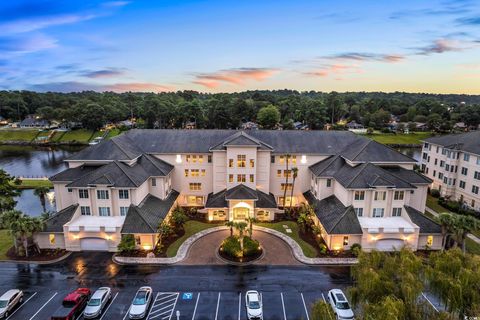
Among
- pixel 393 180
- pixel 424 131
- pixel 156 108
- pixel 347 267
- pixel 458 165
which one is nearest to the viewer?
pixel 347 267

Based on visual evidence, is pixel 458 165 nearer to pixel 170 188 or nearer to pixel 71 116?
pixel 170 188

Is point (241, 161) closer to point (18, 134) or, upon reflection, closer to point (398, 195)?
point (398, 195)

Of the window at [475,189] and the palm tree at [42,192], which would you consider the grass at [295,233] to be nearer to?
the window at [475,189]

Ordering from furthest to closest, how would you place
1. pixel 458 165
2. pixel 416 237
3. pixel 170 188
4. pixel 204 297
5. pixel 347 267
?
pixel 458 165
pixel 170 188
pixel 416 237
pixel 347 267
pixel 204 297

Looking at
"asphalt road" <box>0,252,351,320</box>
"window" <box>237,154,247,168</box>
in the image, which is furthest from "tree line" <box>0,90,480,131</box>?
"asphalt road" <box>0,252,351,320</box>

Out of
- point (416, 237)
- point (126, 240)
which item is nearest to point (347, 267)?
point (416, 237)
